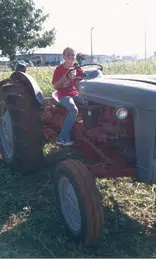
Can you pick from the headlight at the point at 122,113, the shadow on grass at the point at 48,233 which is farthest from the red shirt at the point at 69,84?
the headlight at the point at 122,113

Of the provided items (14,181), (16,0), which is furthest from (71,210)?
(16,0)

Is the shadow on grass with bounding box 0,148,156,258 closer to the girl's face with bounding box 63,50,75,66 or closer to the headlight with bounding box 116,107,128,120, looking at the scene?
the headlight with bounding box 116,107,128,120

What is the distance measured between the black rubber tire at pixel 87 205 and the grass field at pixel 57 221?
0.39ft

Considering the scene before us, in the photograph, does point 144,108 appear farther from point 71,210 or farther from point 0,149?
point 0,149

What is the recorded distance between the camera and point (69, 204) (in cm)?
308

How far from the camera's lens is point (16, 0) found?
26406 mm

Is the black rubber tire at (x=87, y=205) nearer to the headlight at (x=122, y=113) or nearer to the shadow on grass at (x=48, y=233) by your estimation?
the shadow on grass at (x=48, y=233)

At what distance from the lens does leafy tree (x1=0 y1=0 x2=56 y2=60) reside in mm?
25125

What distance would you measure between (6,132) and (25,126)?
0.82 metres

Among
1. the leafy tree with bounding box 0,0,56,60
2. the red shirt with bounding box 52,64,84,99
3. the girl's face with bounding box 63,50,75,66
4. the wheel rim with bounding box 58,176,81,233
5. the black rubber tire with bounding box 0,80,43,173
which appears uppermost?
the leafy tree with bounding box 0,0,56,60

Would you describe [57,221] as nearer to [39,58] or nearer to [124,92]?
[124,92]

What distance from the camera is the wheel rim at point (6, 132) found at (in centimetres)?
461

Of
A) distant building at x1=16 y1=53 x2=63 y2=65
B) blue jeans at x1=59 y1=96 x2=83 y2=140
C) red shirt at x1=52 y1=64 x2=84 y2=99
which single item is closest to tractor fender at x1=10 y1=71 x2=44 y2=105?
red shirt at x1=52 y1=64 x2=84 y2=99

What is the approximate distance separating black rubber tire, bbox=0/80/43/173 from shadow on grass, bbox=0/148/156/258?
438 millimetres
